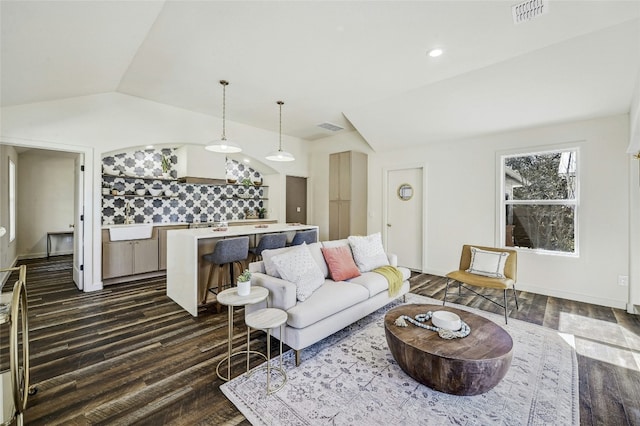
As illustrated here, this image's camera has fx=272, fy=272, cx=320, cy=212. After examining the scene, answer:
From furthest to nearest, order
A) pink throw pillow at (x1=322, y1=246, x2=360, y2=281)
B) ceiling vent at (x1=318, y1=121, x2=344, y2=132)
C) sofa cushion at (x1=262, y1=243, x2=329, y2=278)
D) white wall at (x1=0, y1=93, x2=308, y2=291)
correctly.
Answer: ceiling vent at (x1=318, y1=121, x2=344, y2=132) → white wall at (x1=0, y1=93, x2=308, y2=291) → pink throw pillow at (x1=322, y1=246, x2=360, y2=281) → sofa cushion at (x1=262, y1=243, x2=329, y2=278)

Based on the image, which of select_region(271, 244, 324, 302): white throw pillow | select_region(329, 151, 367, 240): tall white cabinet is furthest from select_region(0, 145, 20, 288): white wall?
select_region(329, 151, 367, 240): tall white cabinet

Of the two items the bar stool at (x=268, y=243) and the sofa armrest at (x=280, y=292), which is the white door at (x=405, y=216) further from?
the sofa armrest at (x=280, y=292)

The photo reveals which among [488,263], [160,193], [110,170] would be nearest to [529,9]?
[488,263]

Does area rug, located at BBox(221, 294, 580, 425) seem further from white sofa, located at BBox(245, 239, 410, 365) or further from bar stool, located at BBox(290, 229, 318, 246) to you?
bar stool, located at BBox(290, 229, 318, 246)

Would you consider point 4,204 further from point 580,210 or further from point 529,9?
point 580,210

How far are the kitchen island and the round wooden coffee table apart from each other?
2279mm

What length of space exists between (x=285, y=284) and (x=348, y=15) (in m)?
2.44

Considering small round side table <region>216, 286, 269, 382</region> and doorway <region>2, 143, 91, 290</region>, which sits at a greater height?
doorway <region>2, 143, 91, 290</region>

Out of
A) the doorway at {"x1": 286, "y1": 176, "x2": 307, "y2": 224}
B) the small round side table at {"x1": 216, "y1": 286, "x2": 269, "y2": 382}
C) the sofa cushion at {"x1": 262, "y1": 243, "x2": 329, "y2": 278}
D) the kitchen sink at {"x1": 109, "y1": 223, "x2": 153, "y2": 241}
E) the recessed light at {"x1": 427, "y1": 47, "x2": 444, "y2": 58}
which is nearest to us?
the small round side table at {"x1": 216, "y1": 286, "x2": 269, "y2": 382}

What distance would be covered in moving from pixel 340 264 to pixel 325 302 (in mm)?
735

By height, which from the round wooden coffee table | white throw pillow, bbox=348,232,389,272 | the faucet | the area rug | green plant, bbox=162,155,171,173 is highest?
green plant, bbox=162,155,171,173

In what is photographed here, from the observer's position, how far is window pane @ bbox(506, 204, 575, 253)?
3.94m

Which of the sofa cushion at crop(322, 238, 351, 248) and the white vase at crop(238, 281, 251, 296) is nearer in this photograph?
the white vase at crop(238, 281, 251, 296)

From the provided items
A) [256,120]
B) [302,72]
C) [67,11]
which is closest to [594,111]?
[302,72]
